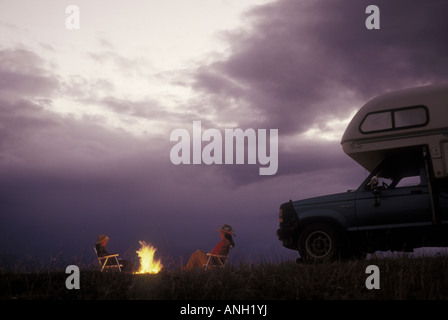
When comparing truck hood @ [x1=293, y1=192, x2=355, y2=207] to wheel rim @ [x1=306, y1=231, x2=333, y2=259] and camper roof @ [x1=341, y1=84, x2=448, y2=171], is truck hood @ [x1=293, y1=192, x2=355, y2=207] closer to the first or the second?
wheel rim @ [x1=306, y1=231, x2=333, y2=259]

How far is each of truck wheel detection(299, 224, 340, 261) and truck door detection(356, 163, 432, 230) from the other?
66cm

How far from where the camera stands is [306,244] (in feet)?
33.3

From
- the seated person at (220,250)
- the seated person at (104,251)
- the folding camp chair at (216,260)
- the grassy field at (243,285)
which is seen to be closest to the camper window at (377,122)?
the grassy field at (243,285)

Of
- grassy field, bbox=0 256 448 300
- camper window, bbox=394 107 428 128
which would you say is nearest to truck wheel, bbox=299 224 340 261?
grassy field, bbox=0 256 448 300

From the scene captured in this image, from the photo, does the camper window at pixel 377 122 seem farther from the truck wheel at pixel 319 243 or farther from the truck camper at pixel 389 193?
the truck wheel at pixel 319 243

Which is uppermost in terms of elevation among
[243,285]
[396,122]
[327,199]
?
[396,122]

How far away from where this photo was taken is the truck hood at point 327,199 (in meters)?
10.1

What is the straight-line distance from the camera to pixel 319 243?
397 inches

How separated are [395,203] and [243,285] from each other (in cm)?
444

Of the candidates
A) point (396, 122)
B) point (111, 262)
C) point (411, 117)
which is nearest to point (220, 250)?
point (111, 262)

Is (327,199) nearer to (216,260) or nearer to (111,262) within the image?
(216,260)
